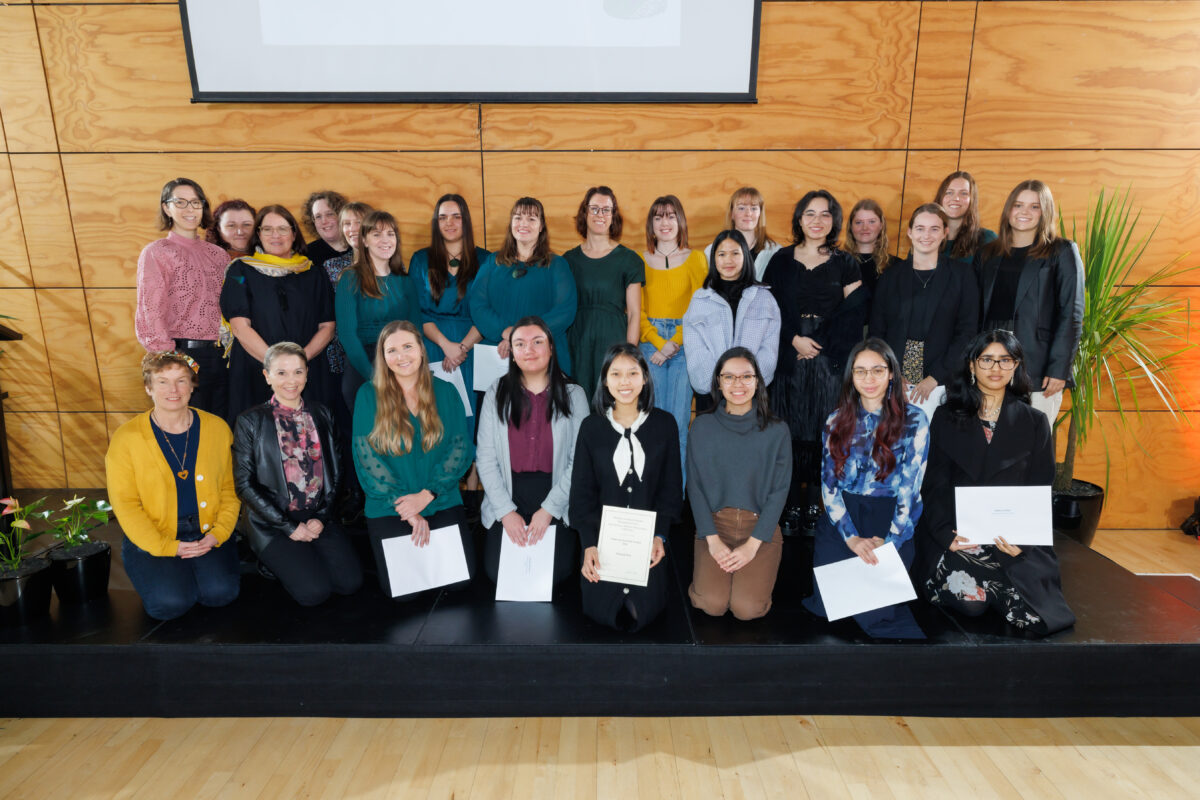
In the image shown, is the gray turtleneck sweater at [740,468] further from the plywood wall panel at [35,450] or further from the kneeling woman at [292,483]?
the plywood wall panel at [35,450]

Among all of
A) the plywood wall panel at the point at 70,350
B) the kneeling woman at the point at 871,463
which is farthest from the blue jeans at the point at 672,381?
the plywood wall panel at the point at 70,350

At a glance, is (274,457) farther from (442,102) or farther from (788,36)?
(788,36)

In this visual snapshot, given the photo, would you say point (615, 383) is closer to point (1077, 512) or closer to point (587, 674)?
point (587, 674)

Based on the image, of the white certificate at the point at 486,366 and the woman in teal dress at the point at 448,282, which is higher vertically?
the woman in teal dress at the point at 448,282

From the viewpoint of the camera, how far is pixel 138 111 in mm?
3689

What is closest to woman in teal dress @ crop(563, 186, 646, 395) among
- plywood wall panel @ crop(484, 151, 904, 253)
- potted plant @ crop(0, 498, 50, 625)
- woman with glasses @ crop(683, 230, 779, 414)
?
woman with glasses @ crop(683, 230, 779, 414)

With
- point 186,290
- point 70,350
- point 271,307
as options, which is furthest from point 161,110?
point 271,307

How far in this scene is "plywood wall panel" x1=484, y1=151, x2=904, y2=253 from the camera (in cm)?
372

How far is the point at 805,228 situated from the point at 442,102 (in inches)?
82.1

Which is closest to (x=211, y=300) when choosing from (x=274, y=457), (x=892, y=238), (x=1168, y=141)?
(x=274, y=457)

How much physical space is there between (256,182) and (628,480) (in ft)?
9.38

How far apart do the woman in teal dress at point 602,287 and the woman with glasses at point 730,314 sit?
33 centimetres

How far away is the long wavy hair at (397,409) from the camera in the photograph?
8.45 ft

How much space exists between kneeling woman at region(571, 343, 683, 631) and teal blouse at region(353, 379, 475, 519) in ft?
1.81
